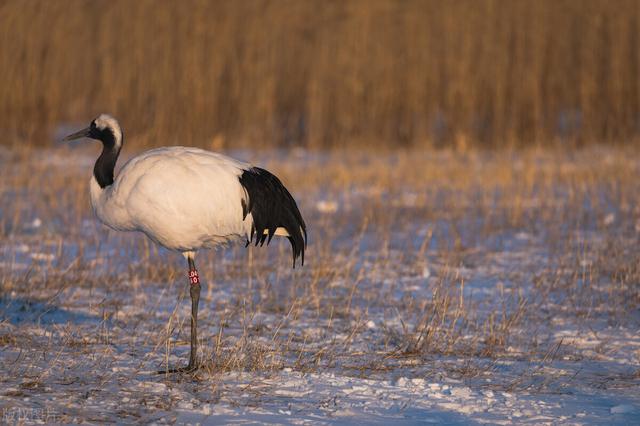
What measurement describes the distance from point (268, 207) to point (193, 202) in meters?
0.44

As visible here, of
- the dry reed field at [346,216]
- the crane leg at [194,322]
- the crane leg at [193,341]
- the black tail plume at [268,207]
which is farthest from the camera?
the black tail plume at [268,207]

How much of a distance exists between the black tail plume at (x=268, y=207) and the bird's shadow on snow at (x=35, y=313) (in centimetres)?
121

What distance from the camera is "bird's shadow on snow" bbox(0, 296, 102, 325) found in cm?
607

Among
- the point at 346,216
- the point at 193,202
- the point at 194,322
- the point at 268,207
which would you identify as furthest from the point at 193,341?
the point at 346,216

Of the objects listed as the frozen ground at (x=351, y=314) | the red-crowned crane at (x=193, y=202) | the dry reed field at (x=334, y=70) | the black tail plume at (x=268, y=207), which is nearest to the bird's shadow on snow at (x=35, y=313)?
the frozen ground at (x=351, y=314)

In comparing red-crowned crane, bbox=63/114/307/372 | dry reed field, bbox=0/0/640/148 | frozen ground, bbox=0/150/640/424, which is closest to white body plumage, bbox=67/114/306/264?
red-crowned crane, bbox=63/114/307/372

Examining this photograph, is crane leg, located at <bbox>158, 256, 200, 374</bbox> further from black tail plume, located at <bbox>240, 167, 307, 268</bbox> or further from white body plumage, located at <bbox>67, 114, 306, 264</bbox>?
black tail plume, located at <bbox>240, 167, 307, 268</bbox>

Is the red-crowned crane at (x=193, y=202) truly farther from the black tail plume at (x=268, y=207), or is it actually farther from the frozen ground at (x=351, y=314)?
the frozen ground at (x=351, y=314)

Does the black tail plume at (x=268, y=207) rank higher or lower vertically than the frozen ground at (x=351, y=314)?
higher

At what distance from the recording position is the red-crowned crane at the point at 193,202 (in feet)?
17.4

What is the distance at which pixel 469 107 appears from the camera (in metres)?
14.0

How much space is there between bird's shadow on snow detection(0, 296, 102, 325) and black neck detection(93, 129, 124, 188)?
30.9 inches

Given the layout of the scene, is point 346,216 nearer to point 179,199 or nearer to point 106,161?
point 106,161

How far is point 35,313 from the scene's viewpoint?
20.3ft
